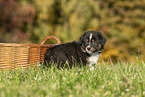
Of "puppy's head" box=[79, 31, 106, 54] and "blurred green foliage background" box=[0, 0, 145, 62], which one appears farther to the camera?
"blurred green foliage background" box=[0, 0, 145, 62]

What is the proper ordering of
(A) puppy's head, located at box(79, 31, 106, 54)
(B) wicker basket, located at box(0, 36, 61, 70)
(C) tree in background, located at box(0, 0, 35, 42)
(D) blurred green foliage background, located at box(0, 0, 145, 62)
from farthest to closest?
(C) tree in background, located at box(0, 0, 35, 42)
(D) blurred green foliage background, located at box(0, 0, 145, 62)
(B) wicker basket, located at box(0, 36, 61, 70)
(A) puppy's head, located at box(79, 31, 106, 54)

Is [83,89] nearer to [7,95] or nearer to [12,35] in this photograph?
[7,95]

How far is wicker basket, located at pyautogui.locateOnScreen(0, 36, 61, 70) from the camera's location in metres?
4.37

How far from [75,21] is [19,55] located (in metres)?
7.60

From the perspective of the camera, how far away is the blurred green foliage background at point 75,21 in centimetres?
1201

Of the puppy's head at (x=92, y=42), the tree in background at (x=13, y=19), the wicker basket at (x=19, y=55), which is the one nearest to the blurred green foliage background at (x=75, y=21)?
the tree in background at (x=13, y=19)

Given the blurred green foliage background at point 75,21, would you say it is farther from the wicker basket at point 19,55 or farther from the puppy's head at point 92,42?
the puppy's head at point 92,42

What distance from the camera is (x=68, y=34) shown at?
464 inches

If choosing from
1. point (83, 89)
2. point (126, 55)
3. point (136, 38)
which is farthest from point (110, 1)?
point (83, 89)

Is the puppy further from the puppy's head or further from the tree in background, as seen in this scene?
the tree in background

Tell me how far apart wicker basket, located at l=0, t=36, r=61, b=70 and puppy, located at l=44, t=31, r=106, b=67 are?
0.49 m

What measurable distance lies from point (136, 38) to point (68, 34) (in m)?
6.61

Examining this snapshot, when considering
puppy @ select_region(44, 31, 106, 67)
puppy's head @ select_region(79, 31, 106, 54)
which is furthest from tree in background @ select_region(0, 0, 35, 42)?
puppy's head @ select_region(79, 31, 106, 54)

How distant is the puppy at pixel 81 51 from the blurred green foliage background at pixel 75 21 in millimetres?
5733
